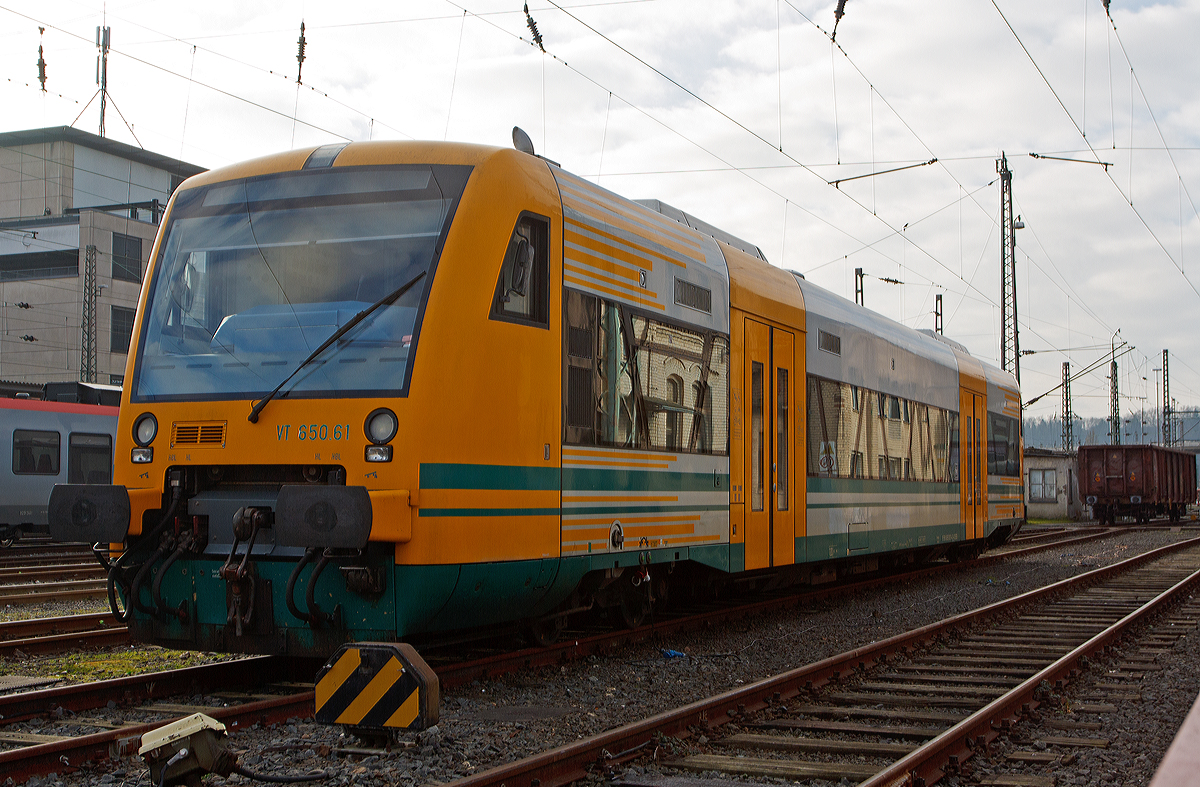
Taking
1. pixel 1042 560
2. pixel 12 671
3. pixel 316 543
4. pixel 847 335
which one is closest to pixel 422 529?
pixel 316 543

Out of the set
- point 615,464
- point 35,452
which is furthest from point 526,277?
point 35,452

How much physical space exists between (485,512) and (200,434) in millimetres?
1844

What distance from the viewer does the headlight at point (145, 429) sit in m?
7.22

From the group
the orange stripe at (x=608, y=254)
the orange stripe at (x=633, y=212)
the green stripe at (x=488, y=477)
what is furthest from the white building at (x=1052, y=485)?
the green stripe at (x=488, y=477)

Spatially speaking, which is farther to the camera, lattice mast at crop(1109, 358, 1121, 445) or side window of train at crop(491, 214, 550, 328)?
lattice mast at crop(1109, 358, 1121, 445)

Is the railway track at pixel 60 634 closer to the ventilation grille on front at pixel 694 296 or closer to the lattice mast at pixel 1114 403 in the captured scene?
the ventilation grille on front at pixel 694 296

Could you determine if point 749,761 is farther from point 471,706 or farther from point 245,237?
point 245,237

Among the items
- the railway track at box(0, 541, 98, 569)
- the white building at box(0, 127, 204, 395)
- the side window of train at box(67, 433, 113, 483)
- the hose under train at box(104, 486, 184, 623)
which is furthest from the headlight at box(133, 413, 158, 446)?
the white building at box(0, 127, 204, 395)

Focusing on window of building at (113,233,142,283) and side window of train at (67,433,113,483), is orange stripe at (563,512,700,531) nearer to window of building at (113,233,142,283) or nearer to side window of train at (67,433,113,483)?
side window of train at (67,433,113,483)

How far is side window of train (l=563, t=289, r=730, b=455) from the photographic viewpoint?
7.99m

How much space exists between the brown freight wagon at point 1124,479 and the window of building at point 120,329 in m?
39.4

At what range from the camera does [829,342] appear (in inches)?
496

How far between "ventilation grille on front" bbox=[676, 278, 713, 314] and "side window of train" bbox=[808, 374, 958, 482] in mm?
2489

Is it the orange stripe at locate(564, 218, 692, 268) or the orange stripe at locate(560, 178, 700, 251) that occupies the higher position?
the orange stripe at locate(560, 178, 700, 251)
